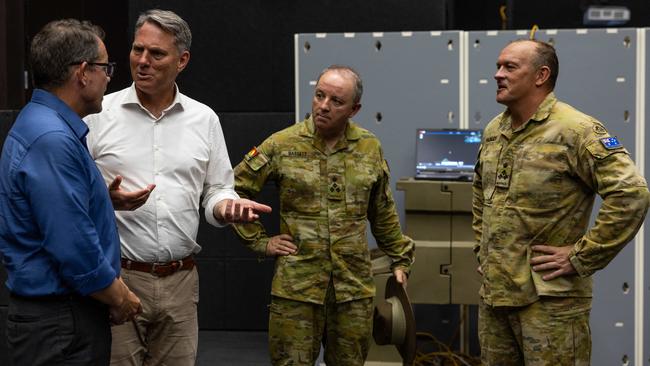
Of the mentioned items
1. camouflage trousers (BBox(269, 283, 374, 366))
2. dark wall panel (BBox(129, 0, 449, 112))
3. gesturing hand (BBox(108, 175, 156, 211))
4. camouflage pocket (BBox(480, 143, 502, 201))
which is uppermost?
dark wall panel (BBox(129, 0, 449, 112))

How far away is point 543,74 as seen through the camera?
120 inches

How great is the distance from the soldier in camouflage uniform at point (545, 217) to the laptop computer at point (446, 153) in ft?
4.64

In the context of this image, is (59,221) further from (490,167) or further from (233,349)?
(233,349)

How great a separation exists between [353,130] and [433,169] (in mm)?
A: 1340

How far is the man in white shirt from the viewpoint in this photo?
2.72m

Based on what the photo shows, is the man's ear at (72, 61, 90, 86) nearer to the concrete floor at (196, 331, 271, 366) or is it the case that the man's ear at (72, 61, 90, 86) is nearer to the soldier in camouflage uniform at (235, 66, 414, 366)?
the soldier in camouflage uniform at (235, 66, 414, 366)

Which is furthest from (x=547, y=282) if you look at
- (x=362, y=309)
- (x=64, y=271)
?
(x=64, y=271)

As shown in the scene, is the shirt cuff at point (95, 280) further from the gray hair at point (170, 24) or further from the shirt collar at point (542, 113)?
the shirt collar at point (542, 113)

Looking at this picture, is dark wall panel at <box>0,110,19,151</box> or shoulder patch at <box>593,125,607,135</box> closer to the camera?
shoulder patch at <box>593,125,607,135</box>

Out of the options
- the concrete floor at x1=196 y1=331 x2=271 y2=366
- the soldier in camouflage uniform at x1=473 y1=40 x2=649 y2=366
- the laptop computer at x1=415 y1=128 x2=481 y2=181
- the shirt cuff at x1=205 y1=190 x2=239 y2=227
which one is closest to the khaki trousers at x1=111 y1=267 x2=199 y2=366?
the shirt cuff at x1=205 y1=190 x2=239 y2=227

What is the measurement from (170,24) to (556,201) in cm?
142

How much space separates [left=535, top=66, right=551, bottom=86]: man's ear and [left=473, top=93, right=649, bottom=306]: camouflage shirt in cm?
8

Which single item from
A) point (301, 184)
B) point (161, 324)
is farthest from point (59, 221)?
point (301, 184)

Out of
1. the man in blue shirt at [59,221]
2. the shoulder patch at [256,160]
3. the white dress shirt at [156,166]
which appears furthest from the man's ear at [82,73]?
the shoulder patch at [256,160]
